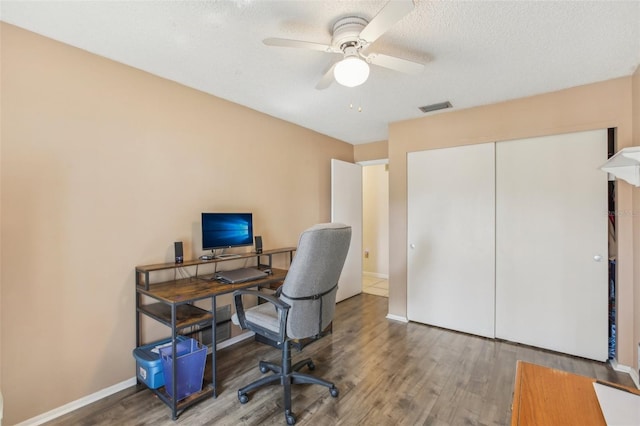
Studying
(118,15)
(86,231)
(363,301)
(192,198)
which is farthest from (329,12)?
(363,301)

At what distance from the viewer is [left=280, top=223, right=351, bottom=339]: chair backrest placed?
1.78 m

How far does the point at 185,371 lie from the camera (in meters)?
2.00

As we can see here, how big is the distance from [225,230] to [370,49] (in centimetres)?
191

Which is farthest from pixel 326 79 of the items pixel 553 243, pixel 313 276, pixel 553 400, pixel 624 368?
pixel 624 368

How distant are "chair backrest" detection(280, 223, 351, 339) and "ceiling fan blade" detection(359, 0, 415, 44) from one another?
1101 millimetres

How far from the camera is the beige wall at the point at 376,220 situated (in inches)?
222

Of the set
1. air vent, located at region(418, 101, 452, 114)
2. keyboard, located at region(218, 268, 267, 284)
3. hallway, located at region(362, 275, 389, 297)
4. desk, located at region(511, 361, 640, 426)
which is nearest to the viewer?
desk, located at region(511, 361, 640, 426)

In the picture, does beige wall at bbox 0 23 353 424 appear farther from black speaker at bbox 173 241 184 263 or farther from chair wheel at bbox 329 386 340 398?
chair wheel at bbox 329 386 340 398

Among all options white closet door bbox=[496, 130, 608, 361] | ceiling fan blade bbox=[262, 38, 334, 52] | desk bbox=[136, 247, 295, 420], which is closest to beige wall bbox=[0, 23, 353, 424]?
desk bbox=[136, 247, 295, 420]

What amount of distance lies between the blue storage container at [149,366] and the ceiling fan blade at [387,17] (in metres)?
2.46

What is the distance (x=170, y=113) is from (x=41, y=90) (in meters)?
0.81

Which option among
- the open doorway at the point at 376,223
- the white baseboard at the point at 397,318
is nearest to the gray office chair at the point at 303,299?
the white baseboard at the point at 397,318

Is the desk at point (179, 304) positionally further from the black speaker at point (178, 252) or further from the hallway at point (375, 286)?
the hallway at point (375, 286)

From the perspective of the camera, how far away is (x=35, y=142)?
1829 mm
